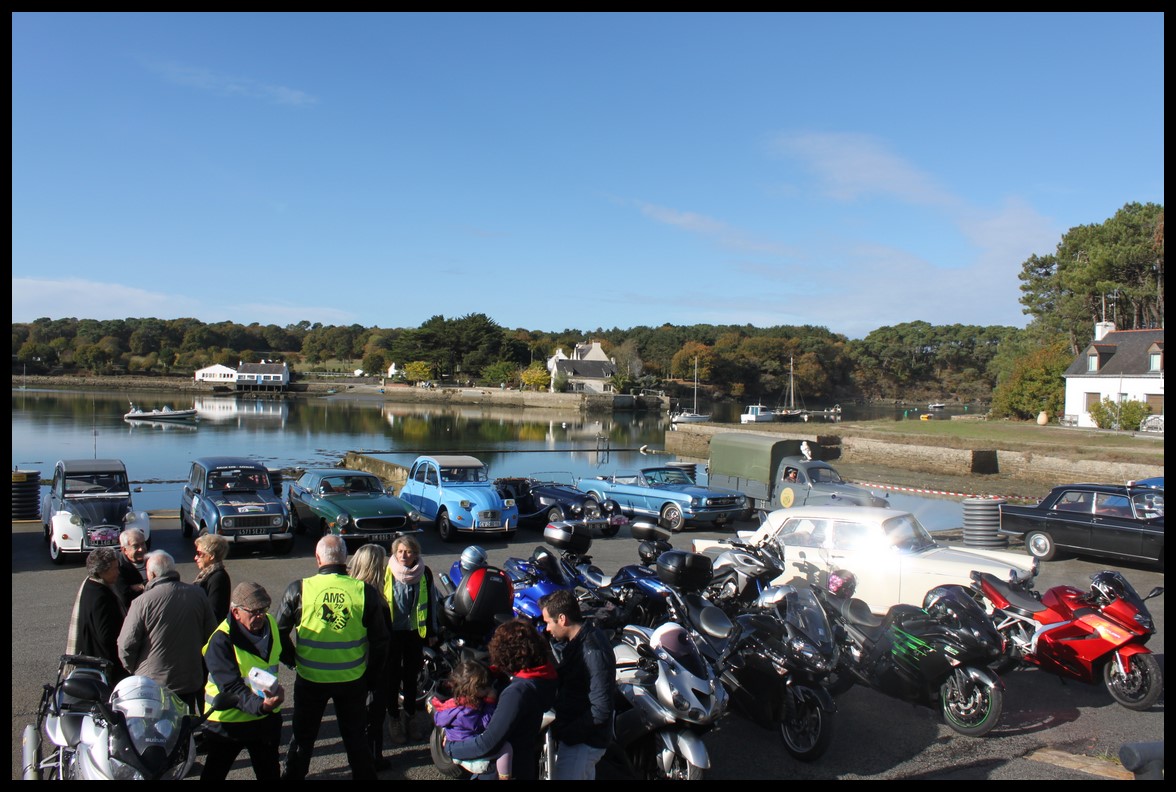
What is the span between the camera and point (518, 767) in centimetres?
438

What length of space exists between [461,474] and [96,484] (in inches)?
271

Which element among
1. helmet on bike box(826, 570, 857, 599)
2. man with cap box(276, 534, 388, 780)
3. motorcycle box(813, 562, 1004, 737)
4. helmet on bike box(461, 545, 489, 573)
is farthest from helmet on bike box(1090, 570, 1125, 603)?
man with cap box(276, 534, 388, 780)

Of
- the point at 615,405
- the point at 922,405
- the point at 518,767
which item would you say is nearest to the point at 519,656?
the point at 518,767

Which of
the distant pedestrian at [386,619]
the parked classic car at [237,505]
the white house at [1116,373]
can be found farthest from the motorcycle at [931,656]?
the white house at [1116,373]

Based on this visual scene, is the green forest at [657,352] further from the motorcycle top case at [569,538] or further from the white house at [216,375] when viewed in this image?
the motorcycle top case at [569,538]

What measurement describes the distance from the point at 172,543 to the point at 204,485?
1392 millimetres

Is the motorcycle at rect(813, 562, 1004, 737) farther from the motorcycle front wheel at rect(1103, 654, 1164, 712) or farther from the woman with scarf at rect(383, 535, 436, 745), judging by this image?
the woman with scarf at rect(383, 535, 436, 745)

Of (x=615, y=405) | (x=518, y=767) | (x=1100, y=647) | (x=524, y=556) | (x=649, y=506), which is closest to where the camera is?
(x=518, y=767)

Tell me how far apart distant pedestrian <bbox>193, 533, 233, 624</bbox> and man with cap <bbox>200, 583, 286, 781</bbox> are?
4.48ft

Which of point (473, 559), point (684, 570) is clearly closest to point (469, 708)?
point (473, 559)

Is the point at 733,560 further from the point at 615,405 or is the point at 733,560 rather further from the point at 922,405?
the point at 922,405

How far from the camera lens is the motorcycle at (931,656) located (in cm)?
662

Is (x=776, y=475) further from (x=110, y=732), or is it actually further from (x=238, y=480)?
(x=110, y=732)

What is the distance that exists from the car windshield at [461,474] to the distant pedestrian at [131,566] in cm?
1051
